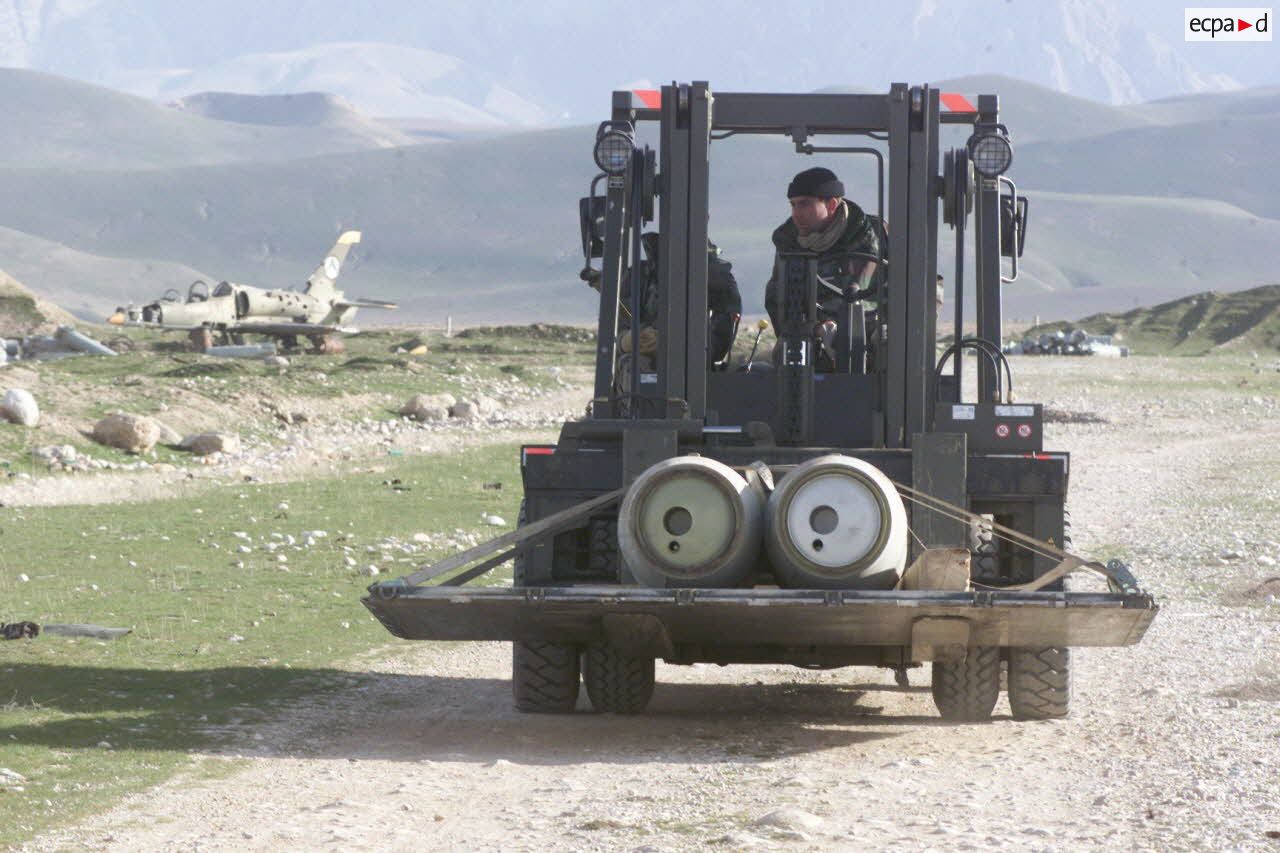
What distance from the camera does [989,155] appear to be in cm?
1099

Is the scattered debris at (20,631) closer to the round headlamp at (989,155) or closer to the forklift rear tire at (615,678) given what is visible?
the forklift rear tire at (615,678)

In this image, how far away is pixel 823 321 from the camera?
11305mm

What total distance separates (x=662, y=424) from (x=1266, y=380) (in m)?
49.4

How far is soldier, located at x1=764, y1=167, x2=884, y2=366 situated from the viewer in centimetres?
1130

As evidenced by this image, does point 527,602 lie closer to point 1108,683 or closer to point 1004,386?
point 1004,386

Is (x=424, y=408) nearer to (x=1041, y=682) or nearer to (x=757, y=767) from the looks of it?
(x=1041, y=682)

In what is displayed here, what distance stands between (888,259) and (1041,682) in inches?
88.0

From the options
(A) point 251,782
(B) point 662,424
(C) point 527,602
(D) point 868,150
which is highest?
(D) point 868,150

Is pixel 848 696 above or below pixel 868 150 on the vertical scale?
below

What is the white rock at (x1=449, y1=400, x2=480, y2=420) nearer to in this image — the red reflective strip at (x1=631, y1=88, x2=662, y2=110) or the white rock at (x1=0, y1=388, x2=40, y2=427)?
the white rock at (x1=0, y1=388, x2=40, y2=427)

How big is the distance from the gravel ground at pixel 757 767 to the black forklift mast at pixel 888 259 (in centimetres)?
158

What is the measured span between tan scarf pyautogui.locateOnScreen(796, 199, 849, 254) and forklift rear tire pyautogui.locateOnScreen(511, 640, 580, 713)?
2.43 meters

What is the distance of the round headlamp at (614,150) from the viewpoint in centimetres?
1116

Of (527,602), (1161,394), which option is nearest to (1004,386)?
(527,602)
